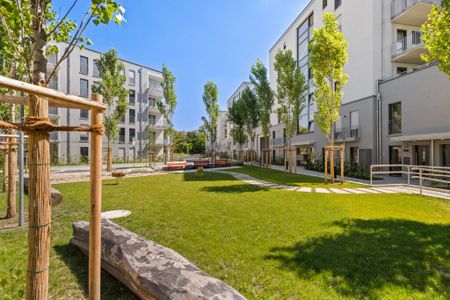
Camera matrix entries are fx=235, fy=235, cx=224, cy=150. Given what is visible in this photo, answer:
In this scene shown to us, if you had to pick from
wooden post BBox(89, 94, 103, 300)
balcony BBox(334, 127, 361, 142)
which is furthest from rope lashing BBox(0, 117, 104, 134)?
balcony BBox(334, 127, 361, 142)

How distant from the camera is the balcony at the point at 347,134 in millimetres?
20734

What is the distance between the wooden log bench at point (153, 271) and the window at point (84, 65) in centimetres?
3697

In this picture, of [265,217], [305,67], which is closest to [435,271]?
[265,217]

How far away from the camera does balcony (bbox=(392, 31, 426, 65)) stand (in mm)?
18225

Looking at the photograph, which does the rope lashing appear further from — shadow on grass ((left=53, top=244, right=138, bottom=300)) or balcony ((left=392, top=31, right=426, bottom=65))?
balcony ((left=392, top=31, right=426, bottom=65))

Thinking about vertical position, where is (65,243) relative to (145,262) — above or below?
below

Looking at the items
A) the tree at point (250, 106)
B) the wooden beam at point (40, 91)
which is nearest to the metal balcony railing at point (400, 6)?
the tree at point (250, 106)

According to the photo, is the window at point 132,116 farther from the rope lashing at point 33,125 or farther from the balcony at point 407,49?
the rope lashing at point 33,125

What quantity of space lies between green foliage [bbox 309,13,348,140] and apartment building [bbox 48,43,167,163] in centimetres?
2254

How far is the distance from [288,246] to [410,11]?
22.0 m

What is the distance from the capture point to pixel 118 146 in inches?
1462

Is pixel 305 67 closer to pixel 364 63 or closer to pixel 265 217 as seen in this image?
pixel 364 63

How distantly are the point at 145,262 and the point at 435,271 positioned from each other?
449 cm

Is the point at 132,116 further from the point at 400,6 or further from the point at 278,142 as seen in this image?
the point at 400,6
